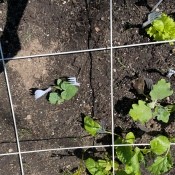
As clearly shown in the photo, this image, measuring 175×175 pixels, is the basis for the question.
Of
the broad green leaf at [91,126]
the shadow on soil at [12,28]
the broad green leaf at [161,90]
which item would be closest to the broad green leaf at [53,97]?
the broad green leaf at [91,126]

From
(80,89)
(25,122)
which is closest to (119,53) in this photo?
(80,89)

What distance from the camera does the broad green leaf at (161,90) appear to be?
8.10ft

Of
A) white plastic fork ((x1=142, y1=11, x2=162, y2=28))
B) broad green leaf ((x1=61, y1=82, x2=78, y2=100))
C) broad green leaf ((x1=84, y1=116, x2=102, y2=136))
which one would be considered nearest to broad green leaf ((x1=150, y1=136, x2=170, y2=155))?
broad green leaf ((x1=84, y1=116, x2=102, y2=136))

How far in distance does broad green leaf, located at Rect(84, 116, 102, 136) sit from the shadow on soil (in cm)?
59

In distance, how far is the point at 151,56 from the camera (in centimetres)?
257

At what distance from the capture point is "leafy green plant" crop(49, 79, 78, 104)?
256 cm

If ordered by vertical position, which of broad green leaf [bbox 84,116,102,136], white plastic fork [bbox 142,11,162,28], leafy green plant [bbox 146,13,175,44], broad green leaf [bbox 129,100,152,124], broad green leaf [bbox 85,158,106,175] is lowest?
broad green leaf [bbox 85,158,106,175]

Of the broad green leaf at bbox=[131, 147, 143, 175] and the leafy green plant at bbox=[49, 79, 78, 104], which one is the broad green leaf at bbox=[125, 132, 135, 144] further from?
the leafy green plant at bbox=[49, 79, 78, 104]

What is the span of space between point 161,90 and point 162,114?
0.15m

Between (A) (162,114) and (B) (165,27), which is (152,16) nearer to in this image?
(B) (165,27)

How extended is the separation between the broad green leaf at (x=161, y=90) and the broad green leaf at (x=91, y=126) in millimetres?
372

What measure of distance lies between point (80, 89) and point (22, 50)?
42 cm

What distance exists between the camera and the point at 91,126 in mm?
2568

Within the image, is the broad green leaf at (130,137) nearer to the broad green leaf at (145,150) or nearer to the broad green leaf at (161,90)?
the broad green leaf at (145,150)
